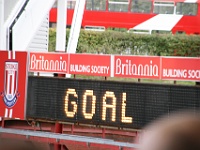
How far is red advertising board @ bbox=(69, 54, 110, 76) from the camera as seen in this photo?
1128 centimetres

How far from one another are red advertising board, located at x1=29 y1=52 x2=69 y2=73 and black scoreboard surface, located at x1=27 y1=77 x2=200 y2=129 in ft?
1.24

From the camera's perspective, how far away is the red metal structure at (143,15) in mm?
35375

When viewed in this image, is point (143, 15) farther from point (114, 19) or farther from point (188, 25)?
point (188, 25)

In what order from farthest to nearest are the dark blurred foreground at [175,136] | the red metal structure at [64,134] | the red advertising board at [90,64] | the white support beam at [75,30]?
the white support beam at [75,30]
the red advertising board at [90,64]
the red metal structure at [64,134]
the dark blurred foreground at [175,136]

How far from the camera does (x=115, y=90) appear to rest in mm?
10469

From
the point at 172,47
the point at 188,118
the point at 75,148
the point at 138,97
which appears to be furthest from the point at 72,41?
the point at 188,118

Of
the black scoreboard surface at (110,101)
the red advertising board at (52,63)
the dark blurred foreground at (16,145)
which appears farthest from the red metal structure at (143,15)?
the dark blurred foreground at (16,145)

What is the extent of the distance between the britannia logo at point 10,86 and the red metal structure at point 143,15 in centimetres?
2297

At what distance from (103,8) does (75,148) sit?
22547 millimetres

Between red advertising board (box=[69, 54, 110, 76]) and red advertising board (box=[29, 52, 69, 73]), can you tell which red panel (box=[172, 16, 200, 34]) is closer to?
red advertising board (box=[29, 52, 69, 73])

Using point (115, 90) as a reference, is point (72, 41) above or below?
above

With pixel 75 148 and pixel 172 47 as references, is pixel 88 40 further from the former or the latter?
pixel 75 148

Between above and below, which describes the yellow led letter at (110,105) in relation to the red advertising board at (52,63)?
below

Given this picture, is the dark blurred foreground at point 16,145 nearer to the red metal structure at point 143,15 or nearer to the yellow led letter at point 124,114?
the yellow led letter at point 124,114
